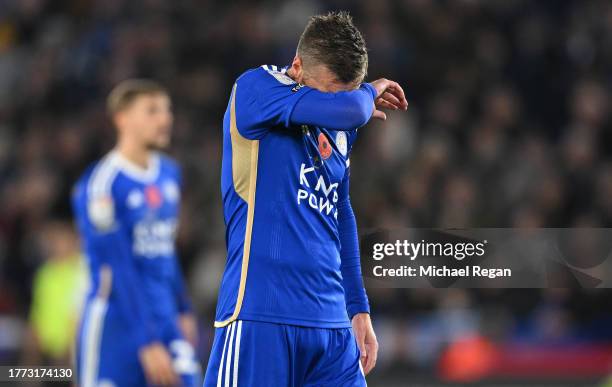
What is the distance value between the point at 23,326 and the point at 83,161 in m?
1.79

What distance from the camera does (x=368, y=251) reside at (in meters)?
5.65

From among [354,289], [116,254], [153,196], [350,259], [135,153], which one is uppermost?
[135,153]

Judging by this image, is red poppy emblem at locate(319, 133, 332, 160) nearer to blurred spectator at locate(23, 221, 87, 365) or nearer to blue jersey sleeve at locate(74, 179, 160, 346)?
blue jersey sleeve at locate(74, 179, 160, 346)

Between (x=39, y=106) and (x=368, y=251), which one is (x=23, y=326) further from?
(x=368, y=251)

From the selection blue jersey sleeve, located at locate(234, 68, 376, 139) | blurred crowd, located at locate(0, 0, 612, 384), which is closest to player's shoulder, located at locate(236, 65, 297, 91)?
blue jersey sleeve, located at locate(234, 68, 376, 139)

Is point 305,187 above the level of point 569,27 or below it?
below

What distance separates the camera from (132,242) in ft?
20.9

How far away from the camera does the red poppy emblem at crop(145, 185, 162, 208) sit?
6565mm

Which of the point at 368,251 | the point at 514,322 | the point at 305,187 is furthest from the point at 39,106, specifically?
the point at 305,187

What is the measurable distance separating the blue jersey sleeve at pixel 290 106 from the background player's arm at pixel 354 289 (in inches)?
20.9

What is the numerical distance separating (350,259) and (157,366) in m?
2.25

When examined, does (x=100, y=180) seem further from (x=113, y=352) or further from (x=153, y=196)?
(x=113, y=352)

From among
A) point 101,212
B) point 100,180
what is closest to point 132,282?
point 101,212

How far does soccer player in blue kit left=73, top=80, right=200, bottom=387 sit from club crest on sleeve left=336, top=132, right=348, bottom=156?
252 cm
